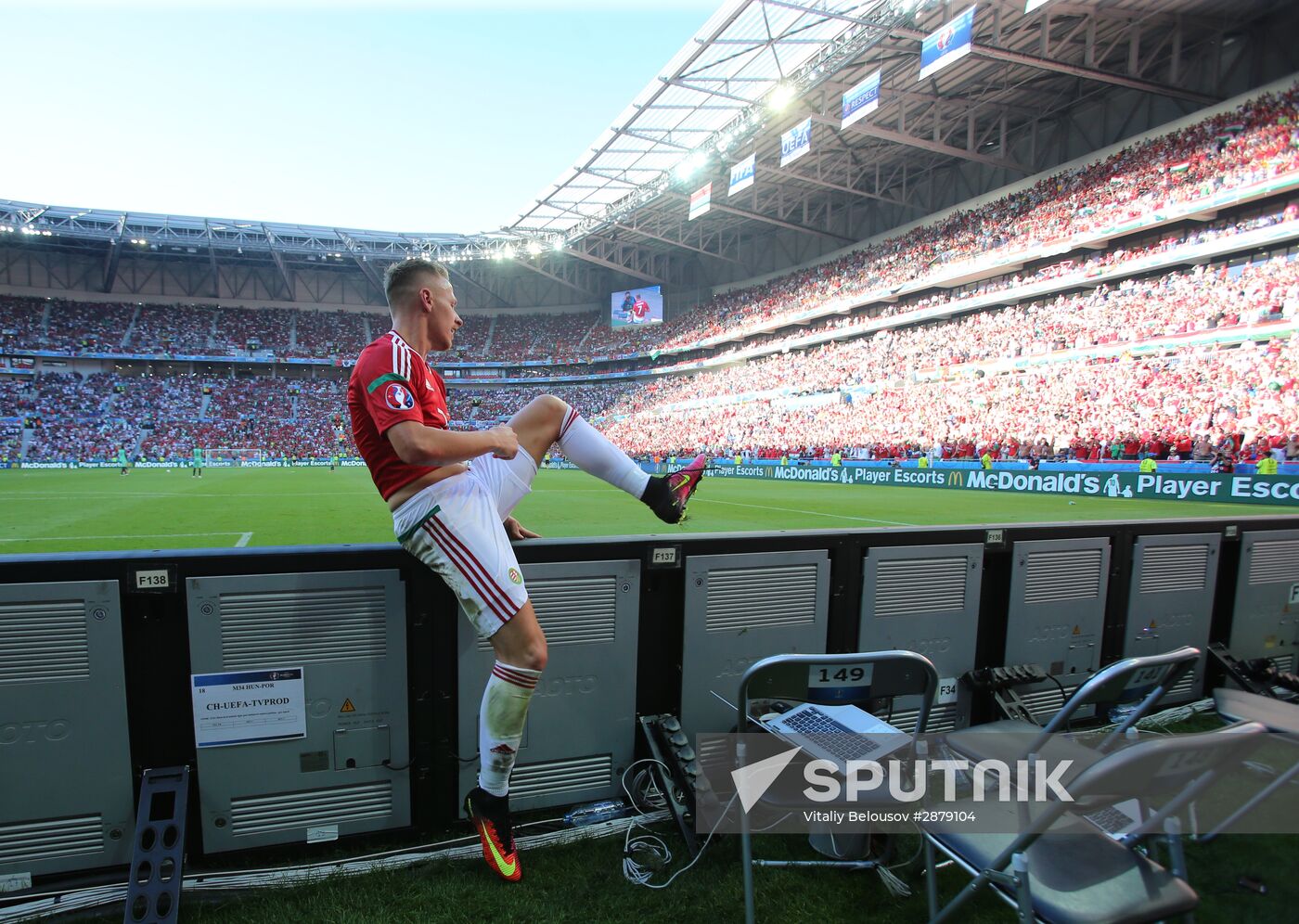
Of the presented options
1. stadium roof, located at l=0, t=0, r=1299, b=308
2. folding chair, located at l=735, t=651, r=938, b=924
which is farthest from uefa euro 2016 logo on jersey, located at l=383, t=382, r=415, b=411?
stadium roof, located at l=0, t=0, r=1299, b=308

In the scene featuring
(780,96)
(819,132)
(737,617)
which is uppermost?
(819,132)

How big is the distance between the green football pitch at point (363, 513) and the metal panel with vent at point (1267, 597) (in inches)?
30.7

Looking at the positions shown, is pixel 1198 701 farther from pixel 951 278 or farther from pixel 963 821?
pixel 951 278

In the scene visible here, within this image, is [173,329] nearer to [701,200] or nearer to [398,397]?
[701,200]

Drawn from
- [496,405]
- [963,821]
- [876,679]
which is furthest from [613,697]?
[496,405]

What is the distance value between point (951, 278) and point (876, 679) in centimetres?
3026

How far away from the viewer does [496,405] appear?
52.3m

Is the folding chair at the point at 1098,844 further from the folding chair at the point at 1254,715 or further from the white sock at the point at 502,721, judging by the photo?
the white sock at the point at 502,721

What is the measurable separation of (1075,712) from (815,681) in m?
0.90

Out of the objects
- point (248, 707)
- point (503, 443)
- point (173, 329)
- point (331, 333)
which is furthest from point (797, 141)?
point (173, 329)

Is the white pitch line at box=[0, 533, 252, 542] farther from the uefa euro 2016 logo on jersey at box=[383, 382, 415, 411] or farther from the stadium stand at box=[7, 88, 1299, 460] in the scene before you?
the stadium stand at box=[7, 88, 1299, 460]

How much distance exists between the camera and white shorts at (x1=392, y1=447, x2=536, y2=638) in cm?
209

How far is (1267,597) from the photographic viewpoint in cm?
398

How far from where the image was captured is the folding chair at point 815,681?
70.8 inches
